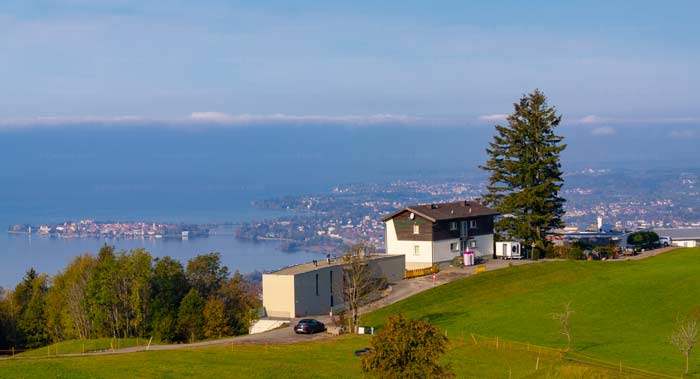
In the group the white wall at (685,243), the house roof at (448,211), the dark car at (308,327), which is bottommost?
the dark car at (308,327)

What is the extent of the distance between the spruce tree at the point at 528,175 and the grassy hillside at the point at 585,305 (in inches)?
392

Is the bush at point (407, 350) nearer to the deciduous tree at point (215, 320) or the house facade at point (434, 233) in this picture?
the deciduous tree at point (215, 320)

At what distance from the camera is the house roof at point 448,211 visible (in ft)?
232

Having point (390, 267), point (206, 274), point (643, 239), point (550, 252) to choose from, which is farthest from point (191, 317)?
point (643, 239)

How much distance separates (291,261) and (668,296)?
5121 inches

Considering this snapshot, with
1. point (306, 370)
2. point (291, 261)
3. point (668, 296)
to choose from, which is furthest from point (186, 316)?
point (291, 261)

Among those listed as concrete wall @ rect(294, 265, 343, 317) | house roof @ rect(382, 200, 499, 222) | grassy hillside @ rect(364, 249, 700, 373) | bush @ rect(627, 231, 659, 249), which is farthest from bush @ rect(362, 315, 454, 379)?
bush @ rect(627, 231, 659, 249)

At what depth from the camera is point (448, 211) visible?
72875 mm

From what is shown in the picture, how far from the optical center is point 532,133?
265ft

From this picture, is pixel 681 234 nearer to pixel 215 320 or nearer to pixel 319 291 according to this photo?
pixel 319 291

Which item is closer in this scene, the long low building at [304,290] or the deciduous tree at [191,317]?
the long low building at [304,290]

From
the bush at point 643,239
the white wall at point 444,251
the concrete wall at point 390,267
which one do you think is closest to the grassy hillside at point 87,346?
the concrete wall at point 390,267

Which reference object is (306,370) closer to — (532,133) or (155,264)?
(155,264)

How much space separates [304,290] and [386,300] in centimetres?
568
